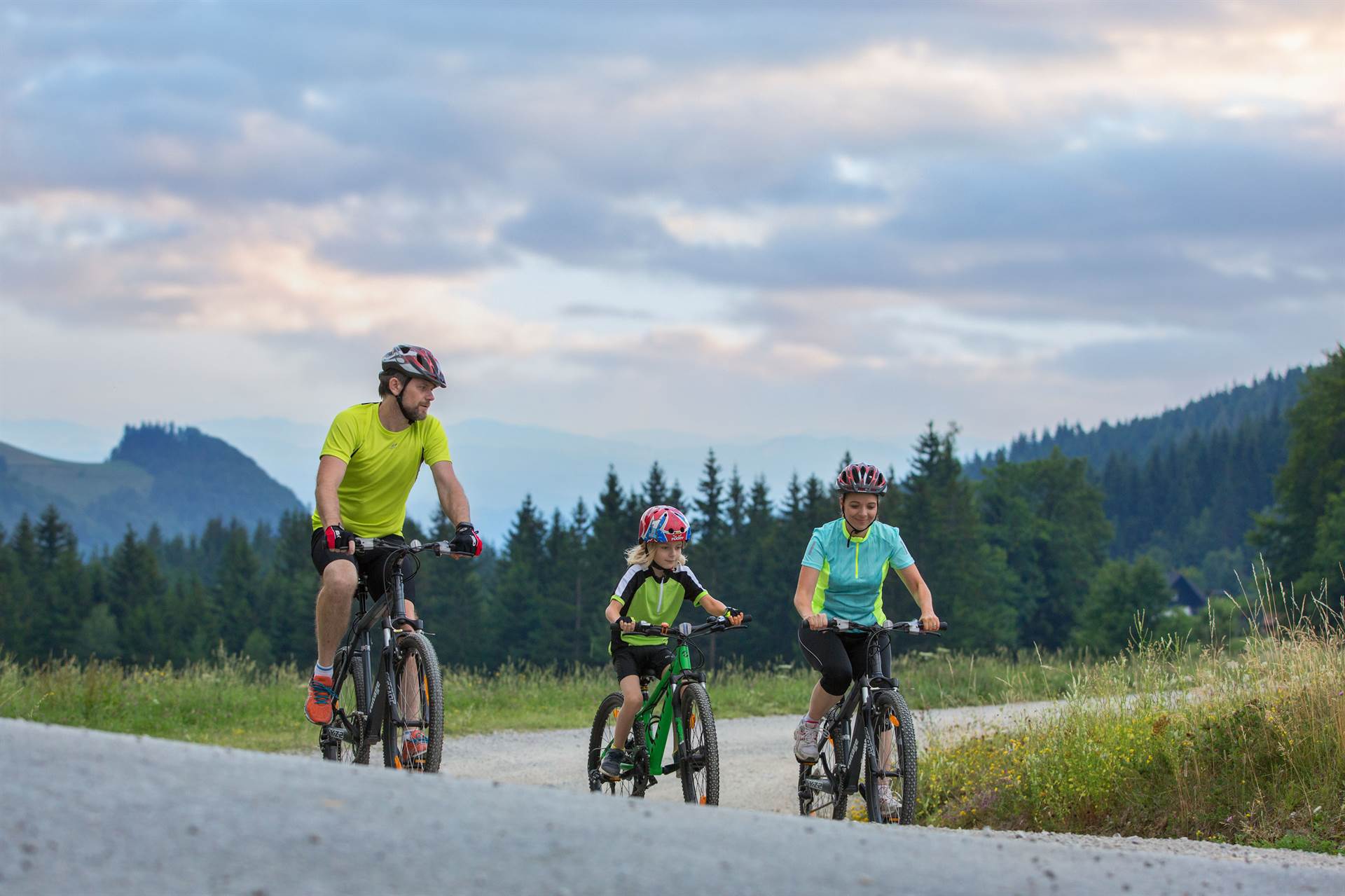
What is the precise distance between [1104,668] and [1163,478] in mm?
169730

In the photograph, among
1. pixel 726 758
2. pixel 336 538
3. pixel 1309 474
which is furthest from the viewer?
pixel 1309 474

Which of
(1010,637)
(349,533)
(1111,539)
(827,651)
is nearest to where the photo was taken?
(349,533)

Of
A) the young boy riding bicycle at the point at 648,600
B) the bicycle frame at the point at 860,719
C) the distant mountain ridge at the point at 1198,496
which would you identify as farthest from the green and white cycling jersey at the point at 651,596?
the distant mountain ridge at the point at 1198,496

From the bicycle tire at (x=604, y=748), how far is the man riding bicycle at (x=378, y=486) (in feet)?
4.53

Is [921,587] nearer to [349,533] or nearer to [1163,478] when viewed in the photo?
[349,533]

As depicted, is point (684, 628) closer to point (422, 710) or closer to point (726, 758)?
point (422, 710)

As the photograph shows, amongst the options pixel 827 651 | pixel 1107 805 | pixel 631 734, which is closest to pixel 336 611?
pixel 631 734

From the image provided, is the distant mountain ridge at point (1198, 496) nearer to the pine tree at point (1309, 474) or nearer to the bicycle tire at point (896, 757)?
the pine tree at point (1309, 474)

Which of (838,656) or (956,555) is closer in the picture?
(838,656)

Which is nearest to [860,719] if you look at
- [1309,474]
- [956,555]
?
[1309,474]

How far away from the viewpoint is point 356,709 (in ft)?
24.1

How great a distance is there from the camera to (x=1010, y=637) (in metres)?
73.6

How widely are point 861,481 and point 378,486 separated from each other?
8.70 ft

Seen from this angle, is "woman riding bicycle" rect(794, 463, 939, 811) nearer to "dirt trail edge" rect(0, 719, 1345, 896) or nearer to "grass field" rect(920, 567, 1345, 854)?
"grass field" rect(920, 567, 1345, 854)
